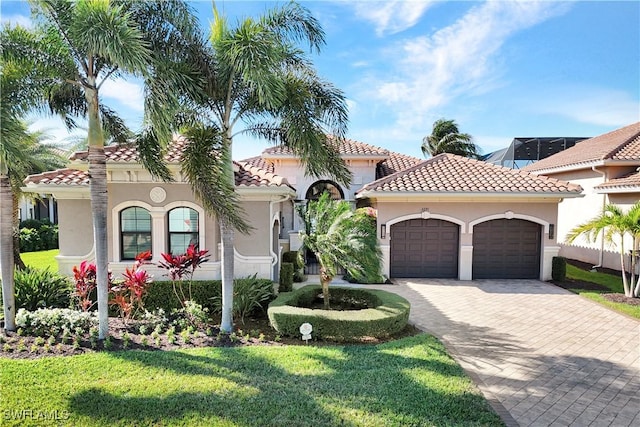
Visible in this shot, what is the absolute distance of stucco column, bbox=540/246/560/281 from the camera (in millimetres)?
14397

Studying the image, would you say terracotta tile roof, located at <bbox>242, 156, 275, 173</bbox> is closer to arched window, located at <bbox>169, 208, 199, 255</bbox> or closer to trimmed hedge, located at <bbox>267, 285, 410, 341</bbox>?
arched window, located at <bbox>169, 208, 199, 255</bbox>

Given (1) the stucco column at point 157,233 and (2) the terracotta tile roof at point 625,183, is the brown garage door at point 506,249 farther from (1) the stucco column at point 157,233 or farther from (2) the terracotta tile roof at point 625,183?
(1) the stucco column at point 157,233

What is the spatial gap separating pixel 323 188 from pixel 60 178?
38.6 ft

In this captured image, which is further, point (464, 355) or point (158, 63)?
point (464, 355)

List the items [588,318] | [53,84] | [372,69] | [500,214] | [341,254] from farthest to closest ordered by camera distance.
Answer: [500,214]
[372,69]
[588,318]
[341,254]
[53,84]

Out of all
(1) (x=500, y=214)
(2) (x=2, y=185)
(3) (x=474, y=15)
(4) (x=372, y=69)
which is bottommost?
(1) (x=500, y=214)

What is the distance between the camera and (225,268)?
7.97 m

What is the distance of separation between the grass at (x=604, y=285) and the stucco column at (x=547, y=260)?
4.28 feet

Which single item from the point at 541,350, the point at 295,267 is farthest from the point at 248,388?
the point at 295,267

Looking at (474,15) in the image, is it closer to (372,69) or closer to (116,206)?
(372,69)

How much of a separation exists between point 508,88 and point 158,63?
14.0 meters

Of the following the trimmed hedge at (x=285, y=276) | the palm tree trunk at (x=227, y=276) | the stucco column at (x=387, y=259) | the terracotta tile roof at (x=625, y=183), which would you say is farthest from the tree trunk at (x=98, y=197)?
the terracotta tile roof at (x=625, y=183)

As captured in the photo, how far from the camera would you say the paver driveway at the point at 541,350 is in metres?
5.28

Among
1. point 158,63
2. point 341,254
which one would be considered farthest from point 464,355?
point 158,63
